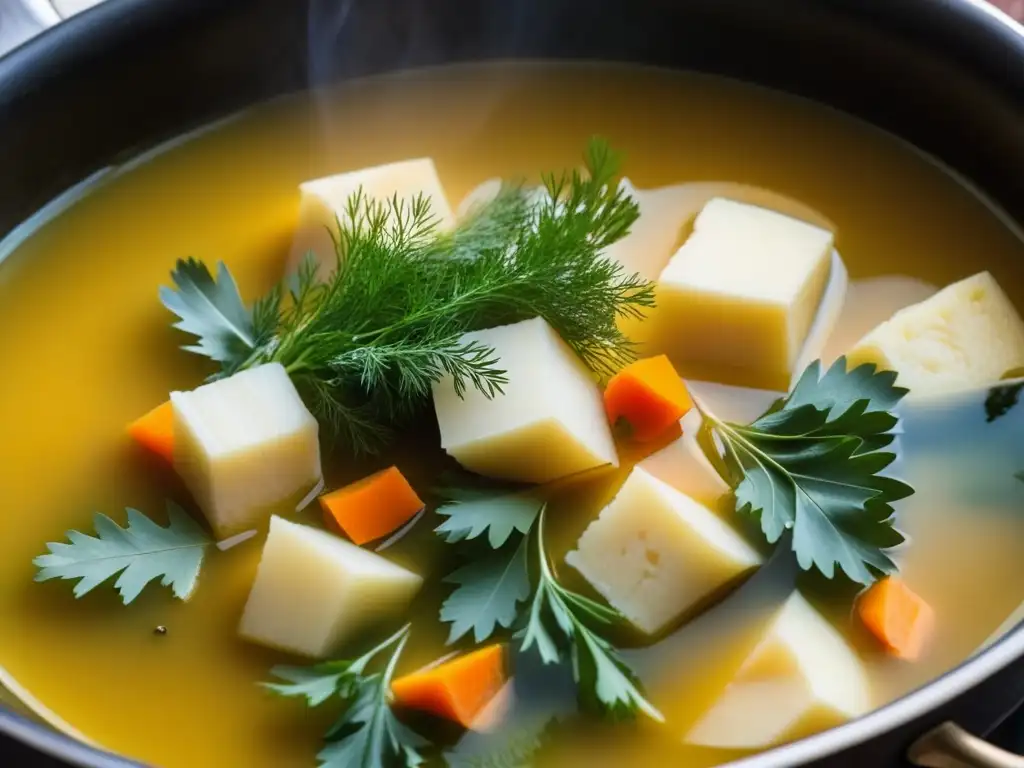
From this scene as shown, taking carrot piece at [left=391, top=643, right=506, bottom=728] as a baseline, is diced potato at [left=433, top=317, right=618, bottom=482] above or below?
above

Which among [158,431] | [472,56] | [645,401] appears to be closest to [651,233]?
[645,401]

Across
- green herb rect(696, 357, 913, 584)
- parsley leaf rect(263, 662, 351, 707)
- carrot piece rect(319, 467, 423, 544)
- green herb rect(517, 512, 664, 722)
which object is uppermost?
green herb rect(696, 357, 913, 584)

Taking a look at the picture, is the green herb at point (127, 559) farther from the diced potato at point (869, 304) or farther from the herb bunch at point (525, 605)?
the diced potato at point (869, 304)

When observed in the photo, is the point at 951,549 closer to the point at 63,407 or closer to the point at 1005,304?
the point at 1005,304

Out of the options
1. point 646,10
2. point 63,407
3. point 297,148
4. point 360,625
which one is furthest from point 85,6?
point 360,625

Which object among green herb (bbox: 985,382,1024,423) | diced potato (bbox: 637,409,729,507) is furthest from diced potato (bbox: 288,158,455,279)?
green herb (bbox: 985,382,1024,423)

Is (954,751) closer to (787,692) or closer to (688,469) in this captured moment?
(787,692)

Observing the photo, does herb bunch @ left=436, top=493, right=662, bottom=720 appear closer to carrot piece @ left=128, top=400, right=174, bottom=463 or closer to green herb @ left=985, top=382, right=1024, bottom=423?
carrot piece @ left=128, top=400, right=174, bottom=463

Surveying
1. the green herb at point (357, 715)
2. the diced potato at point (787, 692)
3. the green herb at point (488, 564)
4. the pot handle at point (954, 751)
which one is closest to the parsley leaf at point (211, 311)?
the green herb at point (488, 564)
